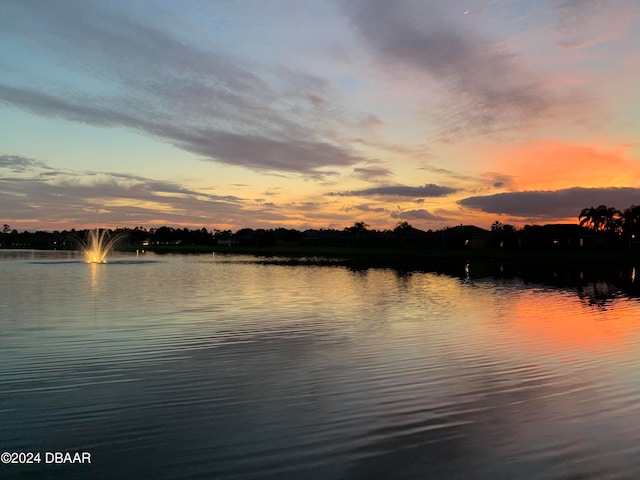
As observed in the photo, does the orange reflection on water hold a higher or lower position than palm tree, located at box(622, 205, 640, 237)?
lower

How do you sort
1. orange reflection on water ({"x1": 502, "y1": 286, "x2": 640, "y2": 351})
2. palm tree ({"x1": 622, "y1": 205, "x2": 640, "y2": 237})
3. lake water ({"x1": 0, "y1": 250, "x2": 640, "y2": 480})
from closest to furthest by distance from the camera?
lake water ({"x1": 0, "y1": 250, "x2": 640, "y2": 480}) → orange reflection on water ({"x1": 502, "y1": 286, "x2": 640, "y2": 351}) → palm tree ({"x1": 622, "y1": 205, "x2": 640, "y2": 237})

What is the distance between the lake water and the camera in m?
7.33

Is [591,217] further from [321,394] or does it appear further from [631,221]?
[321,394]

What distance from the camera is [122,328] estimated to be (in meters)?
18.5

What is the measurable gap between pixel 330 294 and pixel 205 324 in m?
13.5

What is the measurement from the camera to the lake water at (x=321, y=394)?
24.0 feet

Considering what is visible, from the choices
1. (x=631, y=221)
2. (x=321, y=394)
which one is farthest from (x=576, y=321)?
(x=631, y=221)

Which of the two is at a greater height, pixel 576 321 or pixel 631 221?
pixel 631 221

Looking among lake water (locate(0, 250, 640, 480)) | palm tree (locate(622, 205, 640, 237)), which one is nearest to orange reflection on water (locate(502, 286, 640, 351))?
lake water (locate(0, 250, 640, 480))

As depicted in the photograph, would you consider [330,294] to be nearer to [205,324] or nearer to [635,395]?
[205,324]

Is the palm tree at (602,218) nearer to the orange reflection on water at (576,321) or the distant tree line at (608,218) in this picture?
the distant tree line at (608,218)

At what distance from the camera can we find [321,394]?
10625mm

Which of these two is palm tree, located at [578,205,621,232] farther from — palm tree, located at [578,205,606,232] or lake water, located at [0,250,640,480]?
lake water, located at [0,250,640,480]

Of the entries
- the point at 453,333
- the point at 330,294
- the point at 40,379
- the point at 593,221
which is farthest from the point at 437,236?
the point at 40,379
